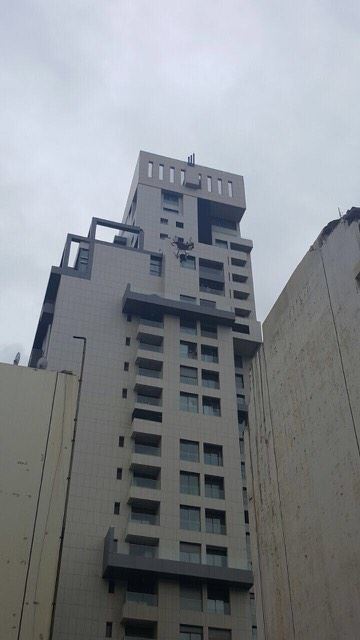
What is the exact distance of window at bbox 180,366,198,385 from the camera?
5652cm

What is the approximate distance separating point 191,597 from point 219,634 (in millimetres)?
3001

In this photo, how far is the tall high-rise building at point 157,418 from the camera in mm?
43969

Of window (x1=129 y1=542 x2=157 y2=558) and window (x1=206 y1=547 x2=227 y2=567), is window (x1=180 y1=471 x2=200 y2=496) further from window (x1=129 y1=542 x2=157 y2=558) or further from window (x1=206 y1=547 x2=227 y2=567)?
window (x1=129 y1=542 x2=157 y2=558)

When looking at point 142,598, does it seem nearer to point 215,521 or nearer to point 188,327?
point 215,521

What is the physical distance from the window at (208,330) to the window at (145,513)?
17.8 metres

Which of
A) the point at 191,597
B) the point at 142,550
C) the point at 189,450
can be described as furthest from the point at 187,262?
the point at 191,597

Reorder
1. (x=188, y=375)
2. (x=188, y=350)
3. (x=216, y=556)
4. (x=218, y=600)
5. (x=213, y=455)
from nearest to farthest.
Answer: (x=218, y=600), (x=216, y=556), (x=213, y=455), (x=188, y=375), (x=188, y=350)

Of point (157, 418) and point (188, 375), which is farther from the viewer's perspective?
point (188, 375)

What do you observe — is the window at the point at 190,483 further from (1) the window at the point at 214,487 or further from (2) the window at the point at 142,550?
(2) the window at the point at 142,550

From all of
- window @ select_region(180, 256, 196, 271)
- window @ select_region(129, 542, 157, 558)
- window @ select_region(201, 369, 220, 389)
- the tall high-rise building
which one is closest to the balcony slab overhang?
the tall high-rise building

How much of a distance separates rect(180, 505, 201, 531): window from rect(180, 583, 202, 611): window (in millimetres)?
3937

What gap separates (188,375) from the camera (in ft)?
187

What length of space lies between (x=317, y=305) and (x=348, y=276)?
2.43 m

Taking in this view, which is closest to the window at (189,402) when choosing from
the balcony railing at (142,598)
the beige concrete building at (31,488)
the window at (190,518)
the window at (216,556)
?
the window at (190,518)
